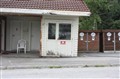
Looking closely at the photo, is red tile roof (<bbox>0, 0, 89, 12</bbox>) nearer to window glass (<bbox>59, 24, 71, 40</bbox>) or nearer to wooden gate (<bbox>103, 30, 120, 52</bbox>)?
window glass (<bbox>59, 24, 71, 40</bbox>)

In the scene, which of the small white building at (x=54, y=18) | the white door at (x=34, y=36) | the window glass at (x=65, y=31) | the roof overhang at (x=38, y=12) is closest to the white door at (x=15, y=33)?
the white door at (x=34, y=36)

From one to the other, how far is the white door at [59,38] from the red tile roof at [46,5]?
1112 mm

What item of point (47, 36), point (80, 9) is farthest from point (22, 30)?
point (80, 9)

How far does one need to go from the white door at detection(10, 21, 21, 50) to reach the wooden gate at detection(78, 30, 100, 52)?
473 centimetres

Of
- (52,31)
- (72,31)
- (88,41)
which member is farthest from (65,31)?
(88,41)

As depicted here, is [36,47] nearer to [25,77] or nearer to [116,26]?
[25,77]

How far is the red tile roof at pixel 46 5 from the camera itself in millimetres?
21356

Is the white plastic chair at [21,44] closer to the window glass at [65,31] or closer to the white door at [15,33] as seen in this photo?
the white door at [15,33]

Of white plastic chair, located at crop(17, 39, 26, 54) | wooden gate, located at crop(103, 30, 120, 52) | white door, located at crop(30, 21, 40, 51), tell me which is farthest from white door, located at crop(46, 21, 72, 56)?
wooden gate, located at crop(103, 30, 120, 52)

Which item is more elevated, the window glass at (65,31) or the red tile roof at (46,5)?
the red tile roof at (46,5)

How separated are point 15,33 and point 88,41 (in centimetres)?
566

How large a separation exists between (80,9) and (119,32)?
538 cm

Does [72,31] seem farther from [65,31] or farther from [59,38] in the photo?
[59,38]

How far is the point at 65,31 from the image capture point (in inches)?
882
